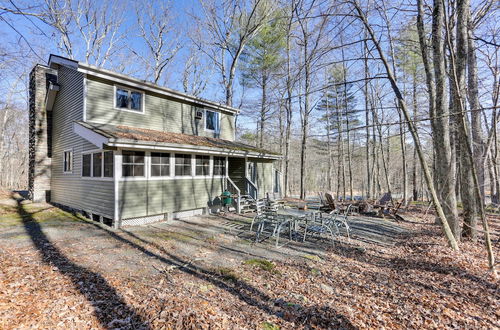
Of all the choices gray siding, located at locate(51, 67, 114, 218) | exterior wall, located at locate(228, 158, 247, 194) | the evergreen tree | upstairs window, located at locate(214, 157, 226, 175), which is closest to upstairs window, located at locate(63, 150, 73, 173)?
gray siding, located at locate(51, 67, 114, 218)

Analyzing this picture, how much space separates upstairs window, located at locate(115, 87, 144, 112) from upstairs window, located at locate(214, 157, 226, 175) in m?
3.88

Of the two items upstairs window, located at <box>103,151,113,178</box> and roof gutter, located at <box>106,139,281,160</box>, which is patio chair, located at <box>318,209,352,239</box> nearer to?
roof gutter, located at <box>106,139,281,160</box>

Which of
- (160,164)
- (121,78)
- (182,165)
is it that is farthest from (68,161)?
(182,165)

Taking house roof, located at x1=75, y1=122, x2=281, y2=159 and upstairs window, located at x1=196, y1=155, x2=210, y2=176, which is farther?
upstairs window, located at x1=196, y1=155, x2=210, y2=176

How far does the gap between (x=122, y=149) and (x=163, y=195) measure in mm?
2169

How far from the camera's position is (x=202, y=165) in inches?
410

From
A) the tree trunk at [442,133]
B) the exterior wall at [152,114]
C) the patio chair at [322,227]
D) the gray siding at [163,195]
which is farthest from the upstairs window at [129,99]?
the tree trunk at [442,133]

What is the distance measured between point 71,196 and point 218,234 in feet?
23.7

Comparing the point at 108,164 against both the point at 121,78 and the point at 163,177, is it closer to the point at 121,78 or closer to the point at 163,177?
the point at 163,177

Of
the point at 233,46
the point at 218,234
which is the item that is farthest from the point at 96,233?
the point at 233,46

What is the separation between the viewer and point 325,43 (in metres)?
Answer: 6.35

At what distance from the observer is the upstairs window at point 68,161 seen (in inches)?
403

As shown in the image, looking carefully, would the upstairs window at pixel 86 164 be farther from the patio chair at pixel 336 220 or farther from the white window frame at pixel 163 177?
the patio chair at pixel 336 220

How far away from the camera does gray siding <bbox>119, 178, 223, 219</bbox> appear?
25.7 ft
